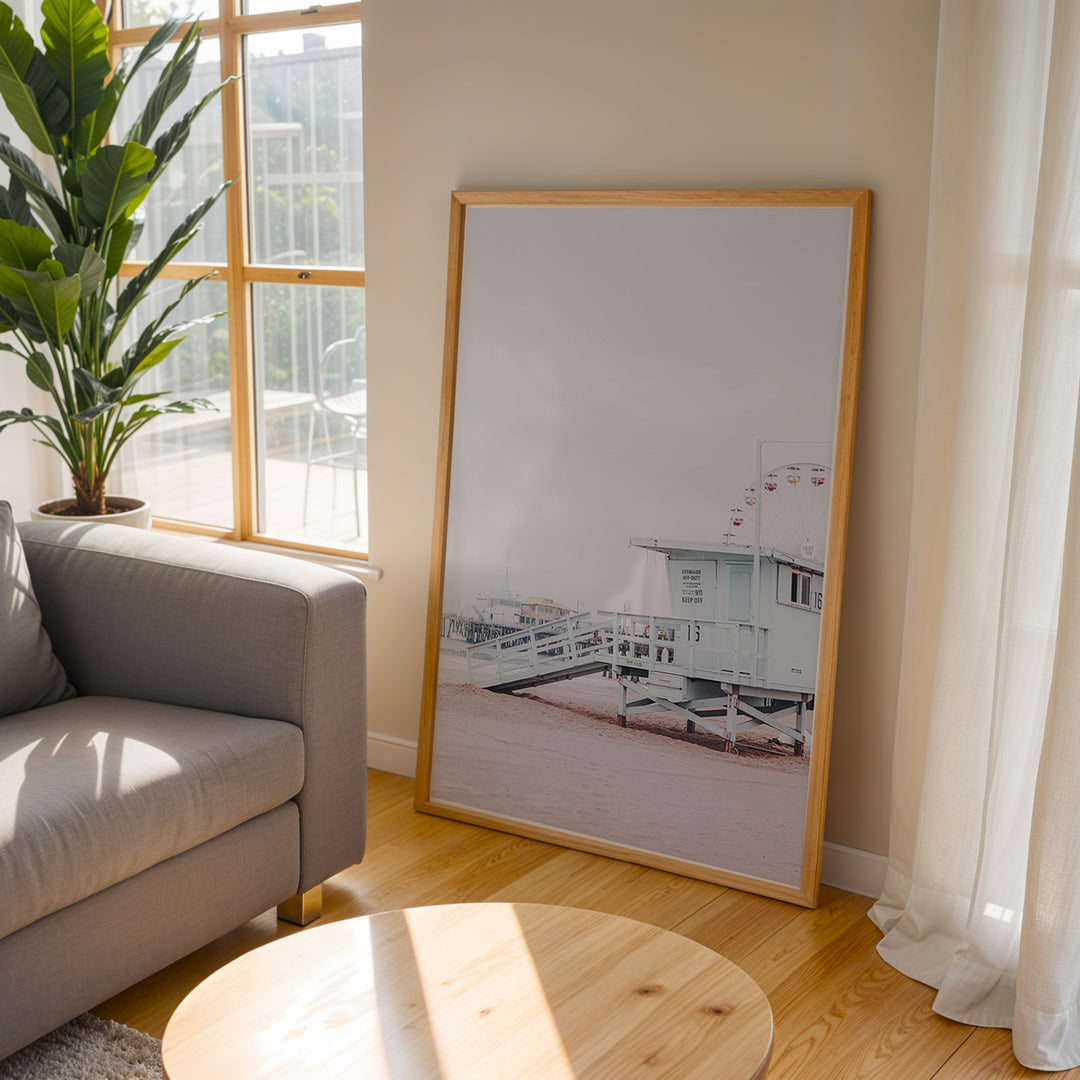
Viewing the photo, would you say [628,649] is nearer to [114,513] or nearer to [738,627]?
[738,627]

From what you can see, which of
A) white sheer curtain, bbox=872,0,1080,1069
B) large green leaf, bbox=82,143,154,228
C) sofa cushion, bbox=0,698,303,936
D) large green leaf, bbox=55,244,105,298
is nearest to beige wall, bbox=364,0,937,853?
white sheer curtain, bbox=872,0,1080,1069

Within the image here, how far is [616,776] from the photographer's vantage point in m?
2.69

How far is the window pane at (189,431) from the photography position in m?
3.60

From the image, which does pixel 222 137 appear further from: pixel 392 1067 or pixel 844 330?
pixel 392 1067

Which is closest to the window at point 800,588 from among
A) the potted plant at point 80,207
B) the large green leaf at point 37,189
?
the potted plant at point 80,207

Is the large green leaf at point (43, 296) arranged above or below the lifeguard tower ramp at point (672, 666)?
above

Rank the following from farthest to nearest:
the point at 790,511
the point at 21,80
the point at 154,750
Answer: the point at 21,80 < the point at 790,511 < the point at 154,750

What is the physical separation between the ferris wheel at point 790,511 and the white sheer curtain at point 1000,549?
21cm

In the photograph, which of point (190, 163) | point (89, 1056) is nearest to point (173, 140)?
point (190, 163)

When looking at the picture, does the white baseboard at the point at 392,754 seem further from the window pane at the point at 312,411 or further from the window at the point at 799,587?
the window at the point at 799,587

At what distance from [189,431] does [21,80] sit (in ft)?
3.91

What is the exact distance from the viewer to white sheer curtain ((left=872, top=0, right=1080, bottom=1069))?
6.48 ft

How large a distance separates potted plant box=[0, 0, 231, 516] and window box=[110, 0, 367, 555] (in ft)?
0.94

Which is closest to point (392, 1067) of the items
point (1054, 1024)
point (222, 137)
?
point (1054, 1024)
